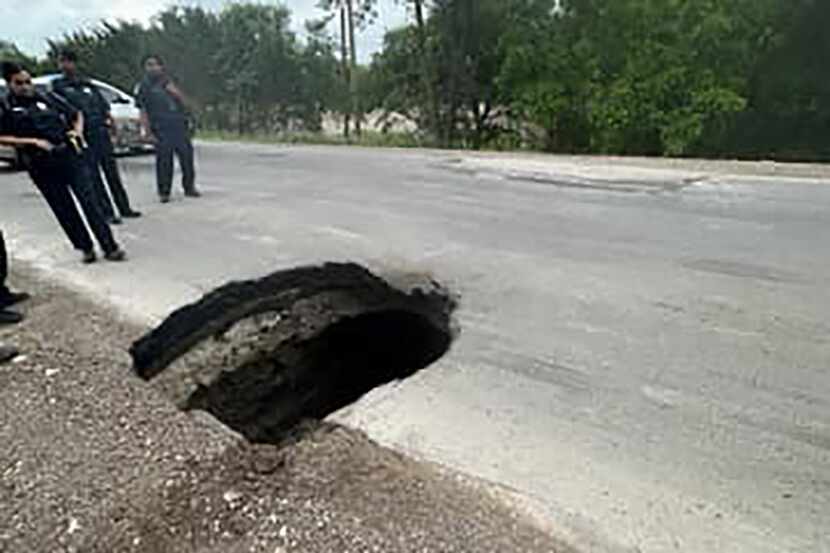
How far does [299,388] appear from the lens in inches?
187

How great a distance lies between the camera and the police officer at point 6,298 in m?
4.70

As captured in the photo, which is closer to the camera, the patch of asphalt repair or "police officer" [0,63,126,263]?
the patch of asphalt repair

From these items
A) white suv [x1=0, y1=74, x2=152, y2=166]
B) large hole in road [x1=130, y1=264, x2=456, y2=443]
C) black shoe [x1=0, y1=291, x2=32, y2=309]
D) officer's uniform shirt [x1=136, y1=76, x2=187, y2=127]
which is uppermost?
officer's uniform shirt [x1=136, y1=76, x2=187, y2=127]

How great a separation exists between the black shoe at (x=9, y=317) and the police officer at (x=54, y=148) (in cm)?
128

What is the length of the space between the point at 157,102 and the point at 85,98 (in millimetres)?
1357

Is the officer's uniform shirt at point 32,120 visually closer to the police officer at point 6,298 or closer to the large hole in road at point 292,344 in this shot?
the police officer at point 6,298

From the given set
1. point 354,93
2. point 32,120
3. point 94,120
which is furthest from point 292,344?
point 354,93

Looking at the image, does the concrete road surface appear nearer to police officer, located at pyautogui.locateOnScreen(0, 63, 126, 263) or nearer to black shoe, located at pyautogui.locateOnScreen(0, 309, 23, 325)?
police officer, located at pyautogui.locateOnScreen(0, 63, 126, 263)

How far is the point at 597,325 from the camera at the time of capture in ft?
14.1

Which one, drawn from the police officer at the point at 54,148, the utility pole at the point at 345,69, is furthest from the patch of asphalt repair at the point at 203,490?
the utility pole at the point at 345,69

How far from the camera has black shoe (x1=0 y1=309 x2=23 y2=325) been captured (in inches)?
184

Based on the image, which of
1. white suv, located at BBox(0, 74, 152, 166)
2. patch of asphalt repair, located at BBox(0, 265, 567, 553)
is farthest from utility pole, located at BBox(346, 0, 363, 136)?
patch of asphalt repair, located at BBox(0, 265, 567, 553)

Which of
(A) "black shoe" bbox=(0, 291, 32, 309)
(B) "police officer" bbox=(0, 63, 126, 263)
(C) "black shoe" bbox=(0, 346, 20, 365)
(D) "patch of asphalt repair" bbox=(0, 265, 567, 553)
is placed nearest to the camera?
(D) "patch of asphalt repair" bbox=(0, 265, 567, 553)

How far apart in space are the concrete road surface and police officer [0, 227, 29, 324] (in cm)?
50
